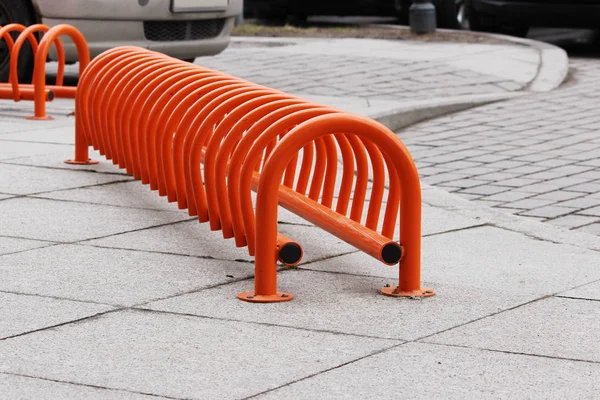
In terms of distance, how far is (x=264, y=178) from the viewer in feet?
14.2

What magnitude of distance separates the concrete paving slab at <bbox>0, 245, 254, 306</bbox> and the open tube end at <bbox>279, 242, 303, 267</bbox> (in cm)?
32

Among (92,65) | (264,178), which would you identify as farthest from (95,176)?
(264,178)

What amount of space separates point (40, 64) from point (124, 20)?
67.8 inches

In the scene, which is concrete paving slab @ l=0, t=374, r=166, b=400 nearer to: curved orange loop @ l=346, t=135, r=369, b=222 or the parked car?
curved orange loop @ l=346, t=135, r=369, b=222

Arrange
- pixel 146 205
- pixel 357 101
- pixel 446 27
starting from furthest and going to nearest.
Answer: pixel 446 27 < pixel 357 101 < pixel 146 205

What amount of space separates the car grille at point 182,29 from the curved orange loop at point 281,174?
616 cm

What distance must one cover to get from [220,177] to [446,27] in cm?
1478

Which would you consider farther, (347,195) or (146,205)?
(146,205)

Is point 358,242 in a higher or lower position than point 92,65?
lower

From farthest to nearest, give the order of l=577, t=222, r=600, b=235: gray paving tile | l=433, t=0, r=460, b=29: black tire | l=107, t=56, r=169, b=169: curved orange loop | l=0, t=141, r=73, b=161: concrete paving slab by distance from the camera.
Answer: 1. l=433, t=0, r=460, b=29: black tire
2. l=0, t=141, r=73, b=161: concrete paving slab
3. l=107, t=56, r=169, b=169: curved orange loop
4. l=577, t=222, r=600, b=235: gray paving tile

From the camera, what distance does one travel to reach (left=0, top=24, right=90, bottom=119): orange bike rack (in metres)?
8.34

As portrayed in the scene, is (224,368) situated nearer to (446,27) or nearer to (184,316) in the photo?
(184,316)

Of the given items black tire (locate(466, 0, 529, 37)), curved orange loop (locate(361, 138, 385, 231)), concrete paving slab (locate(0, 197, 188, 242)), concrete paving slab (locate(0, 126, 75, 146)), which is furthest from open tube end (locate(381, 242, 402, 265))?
black tire (locate(466, 0, 529, 37))

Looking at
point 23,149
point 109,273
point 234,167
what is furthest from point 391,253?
point 23,149
